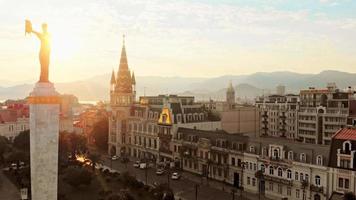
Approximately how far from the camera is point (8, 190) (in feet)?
198

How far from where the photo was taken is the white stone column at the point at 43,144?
24.9 m

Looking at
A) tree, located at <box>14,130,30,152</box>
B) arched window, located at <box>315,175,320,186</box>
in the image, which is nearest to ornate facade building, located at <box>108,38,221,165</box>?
tree, located at <box>14,130,30,152</box>

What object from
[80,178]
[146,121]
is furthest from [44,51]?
[146,121]

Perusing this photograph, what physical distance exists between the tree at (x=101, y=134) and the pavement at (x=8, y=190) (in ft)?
120

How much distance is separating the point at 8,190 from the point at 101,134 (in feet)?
145

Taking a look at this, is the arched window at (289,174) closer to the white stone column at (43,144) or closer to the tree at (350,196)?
the tree at (350,196)

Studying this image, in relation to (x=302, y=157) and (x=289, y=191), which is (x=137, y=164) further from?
(x=302, y=157)

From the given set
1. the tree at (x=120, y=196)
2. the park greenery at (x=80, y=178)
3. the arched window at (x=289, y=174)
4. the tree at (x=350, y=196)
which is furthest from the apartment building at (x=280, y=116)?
the tree at (x=120, y=196)

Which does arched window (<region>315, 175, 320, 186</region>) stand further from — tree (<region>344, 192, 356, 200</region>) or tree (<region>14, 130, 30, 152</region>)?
→ tree (<region>14, 130, 30, 152</region>)

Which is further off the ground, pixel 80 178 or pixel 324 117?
pixel 324 117

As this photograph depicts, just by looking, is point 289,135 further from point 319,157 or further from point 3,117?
point 3,117

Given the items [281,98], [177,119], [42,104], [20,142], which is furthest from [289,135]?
[42,104]

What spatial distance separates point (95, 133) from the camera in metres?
105

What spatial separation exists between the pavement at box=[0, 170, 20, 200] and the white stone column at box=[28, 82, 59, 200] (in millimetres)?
33927
